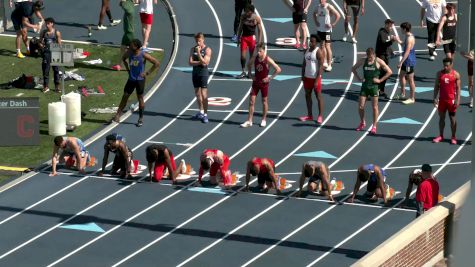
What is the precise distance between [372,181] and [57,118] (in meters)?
7.32

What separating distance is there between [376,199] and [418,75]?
25.9ft

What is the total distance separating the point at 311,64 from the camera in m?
23.7

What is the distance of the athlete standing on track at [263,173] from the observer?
1992cm

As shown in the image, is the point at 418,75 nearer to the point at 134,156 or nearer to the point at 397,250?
the point at 134,156

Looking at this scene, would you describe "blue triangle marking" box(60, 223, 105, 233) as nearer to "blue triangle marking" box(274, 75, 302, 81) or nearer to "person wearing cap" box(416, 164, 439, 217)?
"person wearing cap" box(416, 164, 439, 217)

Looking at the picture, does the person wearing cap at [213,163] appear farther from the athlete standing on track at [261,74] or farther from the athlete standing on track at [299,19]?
the athlete standing on track at [299,19]

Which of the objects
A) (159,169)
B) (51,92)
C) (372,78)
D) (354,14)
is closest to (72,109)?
(51,92)

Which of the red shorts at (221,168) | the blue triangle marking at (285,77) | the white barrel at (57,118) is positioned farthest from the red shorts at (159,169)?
the blue triangle marking at (285,77)

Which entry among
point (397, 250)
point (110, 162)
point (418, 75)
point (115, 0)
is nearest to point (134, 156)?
point (110, 162)

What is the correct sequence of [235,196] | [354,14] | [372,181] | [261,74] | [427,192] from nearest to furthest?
[427,192] → [372,181] → [235,196] → [261,74] → [354,14]

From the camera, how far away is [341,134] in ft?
77.3

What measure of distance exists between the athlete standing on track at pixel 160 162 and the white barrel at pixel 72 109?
3619 millimetres

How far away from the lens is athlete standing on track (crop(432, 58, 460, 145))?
22.2 m

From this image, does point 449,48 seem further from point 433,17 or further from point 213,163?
point 213,163
